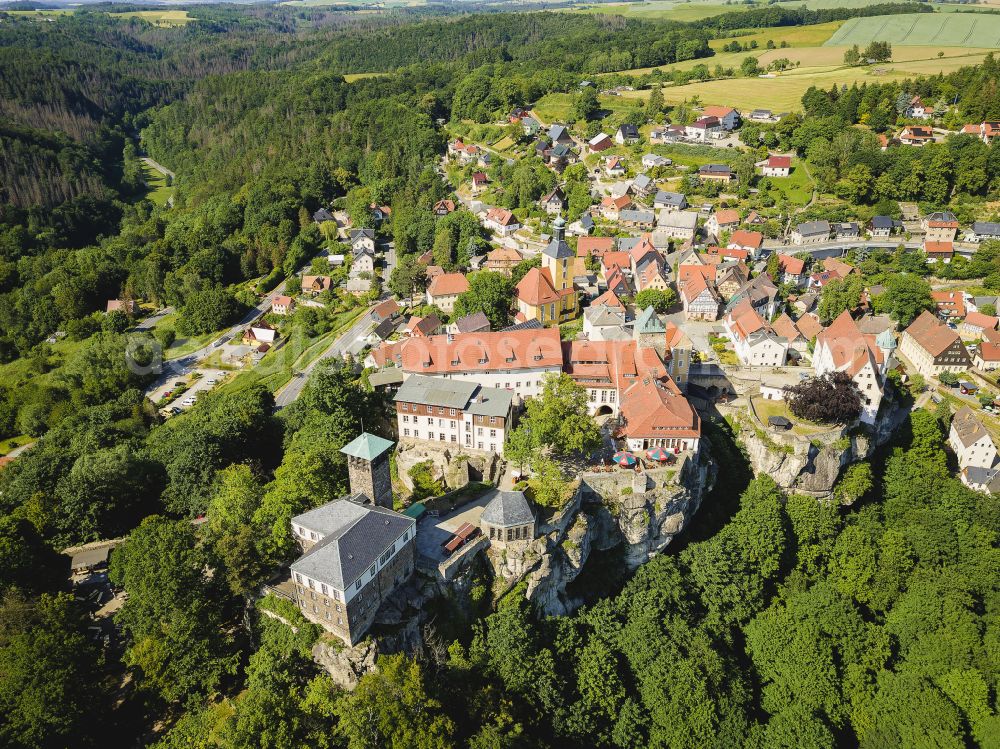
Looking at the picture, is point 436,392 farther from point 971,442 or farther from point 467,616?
point 971,442

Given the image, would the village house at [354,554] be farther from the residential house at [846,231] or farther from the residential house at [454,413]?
the residential house at [846,231]

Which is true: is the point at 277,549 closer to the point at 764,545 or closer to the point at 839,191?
the point at 764,545

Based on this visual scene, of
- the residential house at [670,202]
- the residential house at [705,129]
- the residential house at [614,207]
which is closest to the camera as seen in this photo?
the residential house at [670,202]

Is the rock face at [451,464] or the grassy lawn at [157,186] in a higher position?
the rock face at [451,464]

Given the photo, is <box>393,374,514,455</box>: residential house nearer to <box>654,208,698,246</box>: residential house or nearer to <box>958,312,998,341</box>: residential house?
<box>654,208,698,246</box>: residential house

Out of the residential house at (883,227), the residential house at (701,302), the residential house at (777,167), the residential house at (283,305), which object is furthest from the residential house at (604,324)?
the residential house at (777,167)

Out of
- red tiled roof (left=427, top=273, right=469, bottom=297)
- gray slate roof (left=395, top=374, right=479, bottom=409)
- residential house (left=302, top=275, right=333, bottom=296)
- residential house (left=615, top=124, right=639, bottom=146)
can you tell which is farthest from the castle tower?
residential house (left=615, top=124, right=639, bottom=146)
